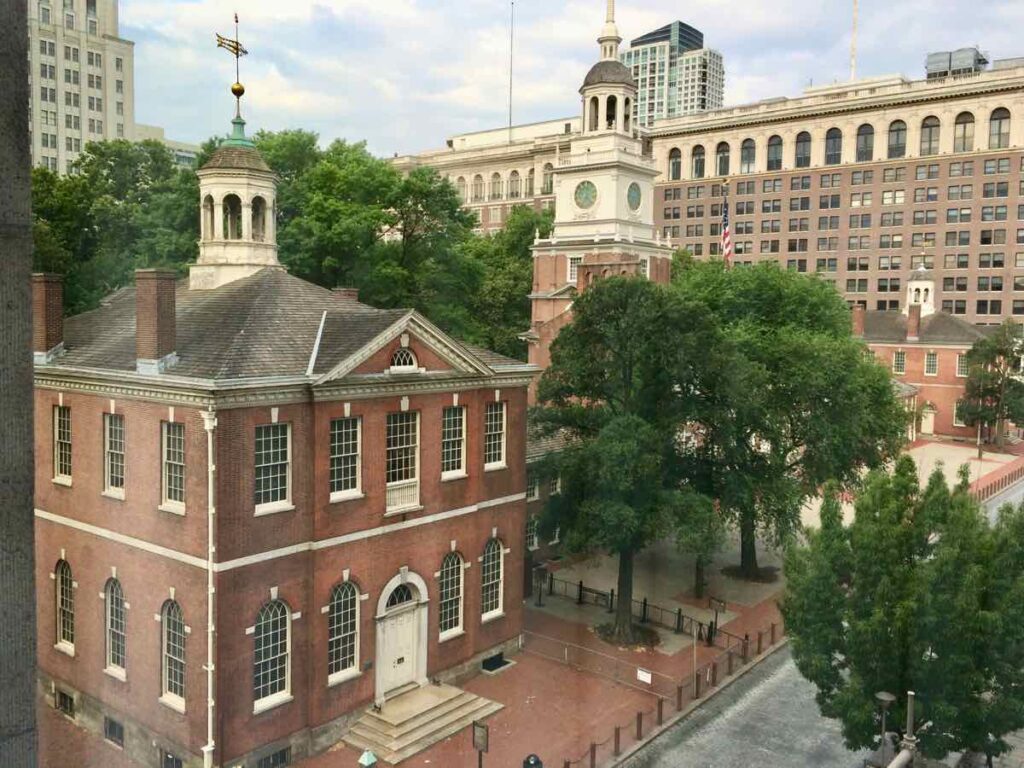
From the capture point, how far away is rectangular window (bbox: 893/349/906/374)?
167ft

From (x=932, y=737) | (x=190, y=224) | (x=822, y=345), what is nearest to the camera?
(x=932, y=737)

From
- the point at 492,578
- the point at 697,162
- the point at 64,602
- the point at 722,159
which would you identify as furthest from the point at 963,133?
the point at 64,602

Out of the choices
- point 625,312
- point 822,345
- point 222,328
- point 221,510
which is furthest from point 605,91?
point 221,510

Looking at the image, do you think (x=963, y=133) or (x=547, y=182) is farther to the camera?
(x=547, y=182)

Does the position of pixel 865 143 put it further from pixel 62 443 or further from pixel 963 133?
pixel 62 443

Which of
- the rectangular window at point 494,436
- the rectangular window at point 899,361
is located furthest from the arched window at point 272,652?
the rectangular window at point 899,361

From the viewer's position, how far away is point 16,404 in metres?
4.24

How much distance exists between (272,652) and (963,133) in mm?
62552

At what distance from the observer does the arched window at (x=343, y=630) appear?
1467 centimetres

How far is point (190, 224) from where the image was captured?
2459 cm

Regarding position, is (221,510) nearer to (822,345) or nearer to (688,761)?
(688,761)

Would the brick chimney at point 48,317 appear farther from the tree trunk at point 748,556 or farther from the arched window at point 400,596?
the tree trunk at point 748,556

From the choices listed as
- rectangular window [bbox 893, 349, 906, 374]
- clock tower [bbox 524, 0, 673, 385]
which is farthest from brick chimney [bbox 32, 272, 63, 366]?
rectangular window [bbox 893, 349, 906, 374]

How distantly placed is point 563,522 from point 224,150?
10.3 m
